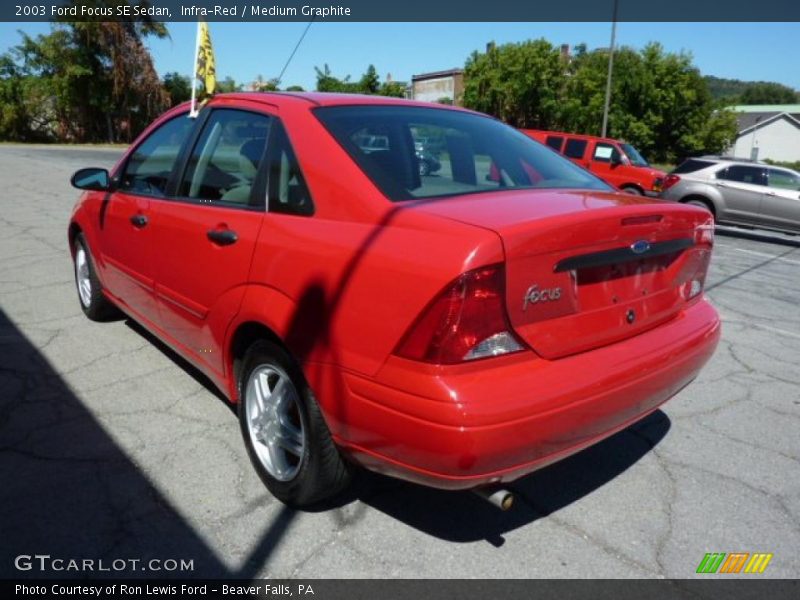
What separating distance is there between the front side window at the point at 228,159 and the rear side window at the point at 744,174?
12.3m

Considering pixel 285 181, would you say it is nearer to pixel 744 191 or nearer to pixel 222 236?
pixel 222 236

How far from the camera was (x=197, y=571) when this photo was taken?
227 centimetres

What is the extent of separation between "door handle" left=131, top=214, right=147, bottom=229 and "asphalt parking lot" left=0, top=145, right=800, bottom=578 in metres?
0.93

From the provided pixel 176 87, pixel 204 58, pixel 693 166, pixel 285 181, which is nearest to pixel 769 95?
pixel 176 87

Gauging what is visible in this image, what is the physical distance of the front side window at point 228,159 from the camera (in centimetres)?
283

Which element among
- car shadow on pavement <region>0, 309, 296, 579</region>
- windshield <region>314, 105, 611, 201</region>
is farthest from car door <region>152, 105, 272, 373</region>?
car shadow on pavement <region>0, 309, 296, 579</region>

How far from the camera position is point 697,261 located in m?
2.77

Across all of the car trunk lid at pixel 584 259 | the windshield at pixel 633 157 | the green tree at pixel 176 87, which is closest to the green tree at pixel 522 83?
the green tree at pixel 176 87

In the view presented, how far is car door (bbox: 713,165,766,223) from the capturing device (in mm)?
12383

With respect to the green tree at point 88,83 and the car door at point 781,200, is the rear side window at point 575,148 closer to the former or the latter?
the car door at point 781,200

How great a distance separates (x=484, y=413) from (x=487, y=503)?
40.1 inches

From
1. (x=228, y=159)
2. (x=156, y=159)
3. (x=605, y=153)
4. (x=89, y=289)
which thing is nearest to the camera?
(x=228, y=159)

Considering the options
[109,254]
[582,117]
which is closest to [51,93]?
[582,117]

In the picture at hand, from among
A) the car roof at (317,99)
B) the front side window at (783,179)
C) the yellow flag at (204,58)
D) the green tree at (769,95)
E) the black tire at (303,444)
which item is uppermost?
the green tree at (769,95)
